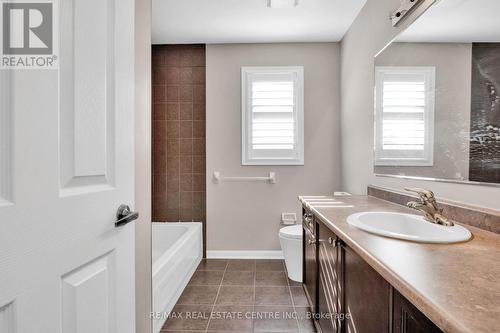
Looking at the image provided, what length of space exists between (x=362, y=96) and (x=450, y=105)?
109 centimetres

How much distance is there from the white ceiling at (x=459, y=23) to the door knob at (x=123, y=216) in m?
1.54

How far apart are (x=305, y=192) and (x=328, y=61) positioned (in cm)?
151

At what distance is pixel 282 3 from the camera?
→ 225 cm

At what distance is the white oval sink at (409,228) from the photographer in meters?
0.93

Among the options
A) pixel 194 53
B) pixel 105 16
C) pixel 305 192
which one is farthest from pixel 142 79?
pixel 305 192

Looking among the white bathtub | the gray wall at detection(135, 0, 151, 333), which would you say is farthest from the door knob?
the white bathtub

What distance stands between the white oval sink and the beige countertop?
22 mm

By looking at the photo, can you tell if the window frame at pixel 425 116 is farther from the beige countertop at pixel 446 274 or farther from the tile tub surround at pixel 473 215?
the beige countertop at pixel 446 274

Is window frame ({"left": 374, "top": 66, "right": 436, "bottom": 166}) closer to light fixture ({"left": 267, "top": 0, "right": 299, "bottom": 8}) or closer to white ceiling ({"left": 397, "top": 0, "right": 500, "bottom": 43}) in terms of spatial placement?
white ceiling ({"left": 397, "top": 0, "right": 500, "bottom": 43})

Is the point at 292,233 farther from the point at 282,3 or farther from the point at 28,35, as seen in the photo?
the point at 28,35

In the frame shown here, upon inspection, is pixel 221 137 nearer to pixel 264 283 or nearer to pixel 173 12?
pixel 173 12

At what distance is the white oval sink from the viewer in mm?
931

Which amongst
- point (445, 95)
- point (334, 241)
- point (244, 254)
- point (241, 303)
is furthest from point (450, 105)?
point (244, 254)

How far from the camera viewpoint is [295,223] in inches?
119
